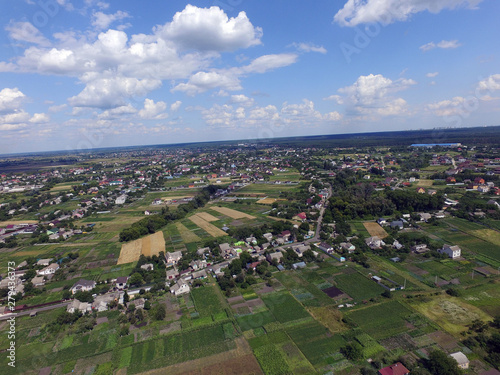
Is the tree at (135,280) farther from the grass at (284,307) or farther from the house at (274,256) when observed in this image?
the house at (274,256)

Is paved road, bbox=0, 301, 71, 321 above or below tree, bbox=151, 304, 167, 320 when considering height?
below

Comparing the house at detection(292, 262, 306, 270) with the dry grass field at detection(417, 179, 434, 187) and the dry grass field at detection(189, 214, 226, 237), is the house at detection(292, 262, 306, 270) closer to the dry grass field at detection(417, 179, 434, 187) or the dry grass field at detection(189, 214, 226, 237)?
the dry grass field at detection(189, 214, 226, 237)

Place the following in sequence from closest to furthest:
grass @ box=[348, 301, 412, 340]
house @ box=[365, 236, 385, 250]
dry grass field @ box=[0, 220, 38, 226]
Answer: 1. grass @ box=[348, 301, 412, 340]
2. house @ box=[365, 236, 385, 250]
3. dry grass field @ box=[0, 220, 38, 226]

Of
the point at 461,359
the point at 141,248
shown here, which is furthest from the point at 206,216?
the point at 461,359

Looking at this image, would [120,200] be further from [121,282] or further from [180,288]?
[180,288]

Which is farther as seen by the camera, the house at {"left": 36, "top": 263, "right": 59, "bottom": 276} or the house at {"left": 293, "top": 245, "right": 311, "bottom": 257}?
the house at {"left": 293, "top": 245, "right": 311, "bottom": 257}

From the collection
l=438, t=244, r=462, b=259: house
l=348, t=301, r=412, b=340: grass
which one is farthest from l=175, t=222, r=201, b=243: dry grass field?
l=438, t=244, r=462, b=259: house
